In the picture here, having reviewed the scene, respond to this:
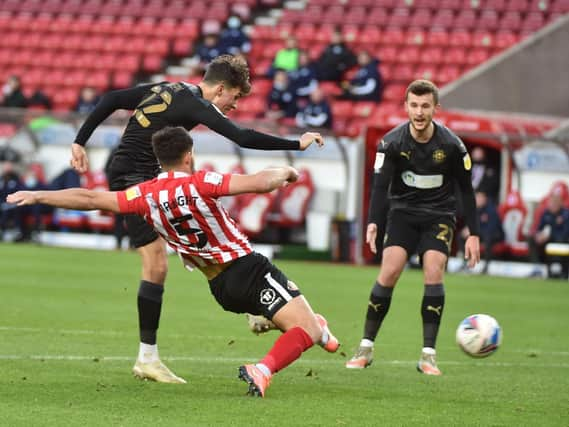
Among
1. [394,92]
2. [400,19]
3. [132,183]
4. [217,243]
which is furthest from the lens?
[400,19]

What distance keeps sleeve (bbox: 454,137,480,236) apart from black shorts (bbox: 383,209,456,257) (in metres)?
0.16

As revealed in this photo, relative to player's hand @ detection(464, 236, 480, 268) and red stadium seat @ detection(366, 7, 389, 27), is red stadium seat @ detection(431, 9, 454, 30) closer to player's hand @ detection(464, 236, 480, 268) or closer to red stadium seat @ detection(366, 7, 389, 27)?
red stadium seat @ detection(366, 7, 389, 27)

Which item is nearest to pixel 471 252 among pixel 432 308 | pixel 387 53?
pixel 432 308

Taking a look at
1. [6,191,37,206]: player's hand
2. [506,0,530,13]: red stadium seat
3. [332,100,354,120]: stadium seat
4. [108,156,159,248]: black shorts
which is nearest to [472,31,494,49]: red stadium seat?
[506,0,530,13]: red stadium seat

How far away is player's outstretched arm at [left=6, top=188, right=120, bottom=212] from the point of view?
639 cm

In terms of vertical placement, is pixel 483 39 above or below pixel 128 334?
above

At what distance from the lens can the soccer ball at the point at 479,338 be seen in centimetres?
809

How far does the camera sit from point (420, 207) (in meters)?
9.02

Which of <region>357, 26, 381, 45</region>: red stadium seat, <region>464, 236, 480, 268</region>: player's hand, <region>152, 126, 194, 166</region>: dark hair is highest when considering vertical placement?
<region>357, 26, 381, 45</region>: red stadium seat

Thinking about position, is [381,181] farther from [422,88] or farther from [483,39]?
[483,39]

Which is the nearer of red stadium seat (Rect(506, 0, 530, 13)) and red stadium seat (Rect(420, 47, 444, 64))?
red stadium seat (Rect(420, 47, 444, 64))

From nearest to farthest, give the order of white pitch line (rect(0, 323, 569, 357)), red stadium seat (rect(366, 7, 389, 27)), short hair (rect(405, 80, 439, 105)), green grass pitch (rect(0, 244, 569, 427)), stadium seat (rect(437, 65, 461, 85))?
1. green grass pitch (rect(0, 244, 569, 427))
2. short hair (rect(405, 80, 439, 105))
3. white pitch line (rect(0, 323, 569, 357))
4. stadium seat (rect(437, 65, 461, 85))
5. red stadium seat (rect(366, 7, 389, 27))

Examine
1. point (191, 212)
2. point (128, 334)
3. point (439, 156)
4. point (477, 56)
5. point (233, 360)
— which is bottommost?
point (128, 334)

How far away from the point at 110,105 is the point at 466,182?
8.44 feet
